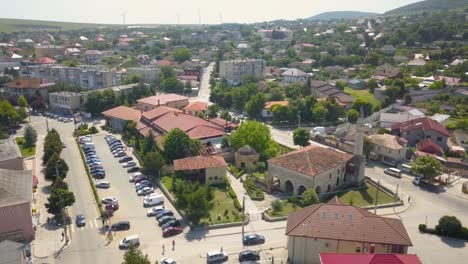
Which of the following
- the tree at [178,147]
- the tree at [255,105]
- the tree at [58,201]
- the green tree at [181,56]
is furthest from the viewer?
the green tree at [181,56]

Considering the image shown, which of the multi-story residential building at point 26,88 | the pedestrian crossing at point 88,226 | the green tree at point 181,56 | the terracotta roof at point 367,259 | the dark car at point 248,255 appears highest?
the green tree at point 181,56

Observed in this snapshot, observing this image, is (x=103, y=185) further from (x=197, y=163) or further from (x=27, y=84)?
(x=27, y=84)

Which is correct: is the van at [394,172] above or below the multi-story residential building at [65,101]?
below

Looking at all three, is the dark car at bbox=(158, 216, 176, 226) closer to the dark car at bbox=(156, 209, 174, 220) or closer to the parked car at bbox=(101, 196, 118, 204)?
the dark car at bbox=(156, 209, 174, 220)

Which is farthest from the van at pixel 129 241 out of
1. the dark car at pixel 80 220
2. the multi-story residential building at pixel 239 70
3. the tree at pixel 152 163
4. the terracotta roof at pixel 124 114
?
the multi-story residential building at pixel 239 70

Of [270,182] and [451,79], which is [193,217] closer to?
[270,182]

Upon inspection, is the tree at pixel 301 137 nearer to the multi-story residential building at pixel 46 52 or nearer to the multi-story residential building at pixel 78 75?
the multi-story residential building at pixel 78 75

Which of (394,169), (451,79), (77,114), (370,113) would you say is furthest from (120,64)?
(394,169)
